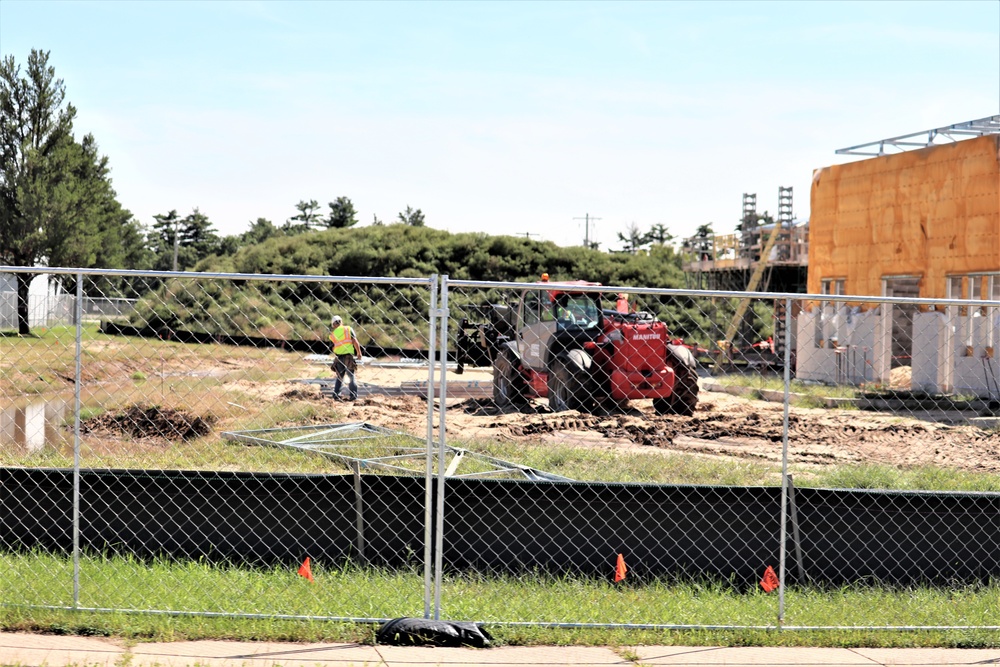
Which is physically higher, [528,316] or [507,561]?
[528,316]

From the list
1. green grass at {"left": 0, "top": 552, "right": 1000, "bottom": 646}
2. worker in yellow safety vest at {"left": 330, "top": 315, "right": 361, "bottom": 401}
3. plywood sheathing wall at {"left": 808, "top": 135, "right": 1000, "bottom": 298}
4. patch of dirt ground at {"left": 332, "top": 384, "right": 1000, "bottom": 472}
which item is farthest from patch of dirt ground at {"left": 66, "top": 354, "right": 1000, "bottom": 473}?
green grass at {"left": 0, "top": 552, "right": 1000, "bottom": 646}

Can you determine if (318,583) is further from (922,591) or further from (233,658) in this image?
(922,591)

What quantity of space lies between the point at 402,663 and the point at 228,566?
1668 mm

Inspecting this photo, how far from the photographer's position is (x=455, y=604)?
5680 mm

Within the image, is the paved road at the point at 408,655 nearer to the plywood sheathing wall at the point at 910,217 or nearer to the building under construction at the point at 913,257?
the building under construction at the point at 913,257

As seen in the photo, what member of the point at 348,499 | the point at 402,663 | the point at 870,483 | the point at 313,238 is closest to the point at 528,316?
the point at 870,483

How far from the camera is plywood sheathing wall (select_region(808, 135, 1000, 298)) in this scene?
20172mm

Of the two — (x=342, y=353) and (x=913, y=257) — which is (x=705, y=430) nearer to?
(x=342, y=353)

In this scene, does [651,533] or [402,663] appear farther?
[651,533]

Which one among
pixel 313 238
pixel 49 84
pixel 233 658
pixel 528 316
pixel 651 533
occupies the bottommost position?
pixel 233 658

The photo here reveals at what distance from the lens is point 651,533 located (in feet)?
20.0

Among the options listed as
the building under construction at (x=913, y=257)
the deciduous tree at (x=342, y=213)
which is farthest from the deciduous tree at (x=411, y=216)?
the building under construction at (x=913, y=257)

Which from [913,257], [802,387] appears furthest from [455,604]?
[913,257]

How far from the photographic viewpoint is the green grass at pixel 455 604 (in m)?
5.36
